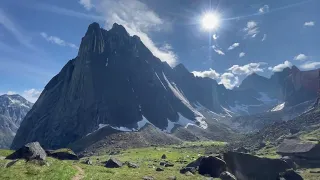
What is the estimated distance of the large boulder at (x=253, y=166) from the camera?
7069cm

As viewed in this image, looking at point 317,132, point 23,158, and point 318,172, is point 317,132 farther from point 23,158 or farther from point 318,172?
point 23,158

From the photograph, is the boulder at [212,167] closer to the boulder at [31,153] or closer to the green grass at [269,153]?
the boulder at [31,153]

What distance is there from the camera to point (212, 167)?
202 feet

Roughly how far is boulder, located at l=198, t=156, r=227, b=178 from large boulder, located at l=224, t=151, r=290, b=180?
8180 mm

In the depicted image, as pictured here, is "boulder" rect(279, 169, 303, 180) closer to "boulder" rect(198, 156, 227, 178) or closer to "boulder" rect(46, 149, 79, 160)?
"boulder" rect(198, 156, 227, 178)

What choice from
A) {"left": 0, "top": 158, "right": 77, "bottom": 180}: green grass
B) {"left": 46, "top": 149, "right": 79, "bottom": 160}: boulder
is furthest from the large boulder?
{"left": 46, "top": 149, "right": 79, "bottom": 160}: boulder

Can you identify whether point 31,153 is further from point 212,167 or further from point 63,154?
point 212,167

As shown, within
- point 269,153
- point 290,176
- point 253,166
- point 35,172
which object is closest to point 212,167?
point 253,166

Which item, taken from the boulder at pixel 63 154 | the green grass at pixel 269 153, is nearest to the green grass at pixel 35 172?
the boulder at pixel 63 154

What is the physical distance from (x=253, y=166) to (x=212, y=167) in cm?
1787

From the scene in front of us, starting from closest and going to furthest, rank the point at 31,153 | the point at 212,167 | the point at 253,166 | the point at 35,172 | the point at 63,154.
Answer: the point at 35,172, the point at 31,153, the point at 212,167, the point at 253,166, the point at 63,154

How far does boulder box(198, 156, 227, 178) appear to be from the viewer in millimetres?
60656

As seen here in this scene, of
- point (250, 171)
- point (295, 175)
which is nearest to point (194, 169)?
point (250, 171)

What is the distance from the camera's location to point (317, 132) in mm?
189125
